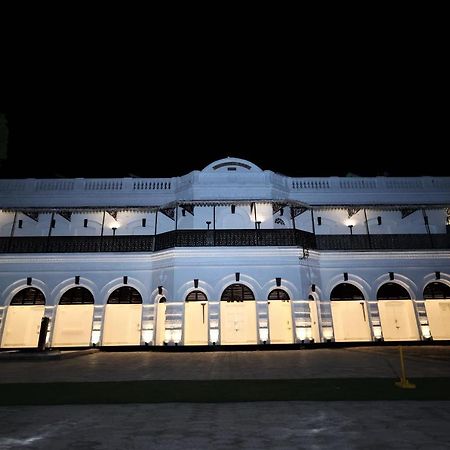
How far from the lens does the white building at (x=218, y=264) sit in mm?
16953

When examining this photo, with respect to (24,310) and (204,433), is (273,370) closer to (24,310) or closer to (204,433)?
(204,433)

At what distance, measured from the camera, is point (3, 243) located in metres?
18.3

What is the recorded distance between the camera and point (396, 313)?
1900 centimetres

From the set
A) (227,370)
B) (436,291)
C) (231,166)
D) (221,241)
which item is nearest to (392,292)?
(436,291)

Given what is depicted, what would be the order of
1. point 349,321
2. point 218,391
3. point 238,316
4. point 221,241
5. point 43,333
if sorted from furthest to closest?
1. point 349,321
2. point 238,316
3. point 221,241
4. point 43,333
5. point 218,391

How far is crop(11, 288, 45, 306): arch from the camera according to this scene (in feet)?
58.4

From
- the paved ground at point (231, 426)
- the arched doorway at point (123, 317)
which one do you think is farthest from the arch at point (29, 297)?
the paved ground at point (231, 426)

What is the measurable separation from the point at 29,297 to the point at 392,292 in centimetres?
1938

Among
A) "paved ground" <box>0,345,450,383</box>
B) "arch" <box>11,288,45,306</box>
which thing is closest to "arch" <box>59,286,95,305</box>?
"arch" <box>11,288,45,306</box>

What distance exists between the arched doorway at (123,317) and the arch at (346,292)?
10456mm

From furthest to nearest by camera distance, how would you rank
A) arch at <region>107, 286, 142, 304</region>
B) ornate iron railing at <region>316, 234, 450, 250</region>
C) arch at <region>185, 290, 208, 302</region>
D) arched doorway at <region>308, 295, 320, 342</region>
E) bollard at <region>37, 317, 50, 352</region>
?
ornate iron railing at <region>316, 234, 450, 250</region> → arch at <region>107, 286, 142, 304</region> → arched doorway at <region>308, 295, 320, 342</region> → arch at <region>185, 290, 208, 302</region> → bollard at <region>37, 317, 50, 352</region>

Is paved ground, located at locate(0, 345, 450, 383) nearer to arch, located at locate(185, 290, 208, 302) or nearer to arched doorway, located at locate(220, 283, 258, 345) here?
arch, located at locate(185, 290, 208, 302)

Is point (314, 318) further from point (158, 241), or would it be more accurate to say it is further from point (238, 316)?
point (158, 241)

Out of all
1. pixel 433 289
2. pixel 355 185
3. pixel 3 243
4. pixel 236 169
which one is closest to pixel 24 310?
pixel 3 243
